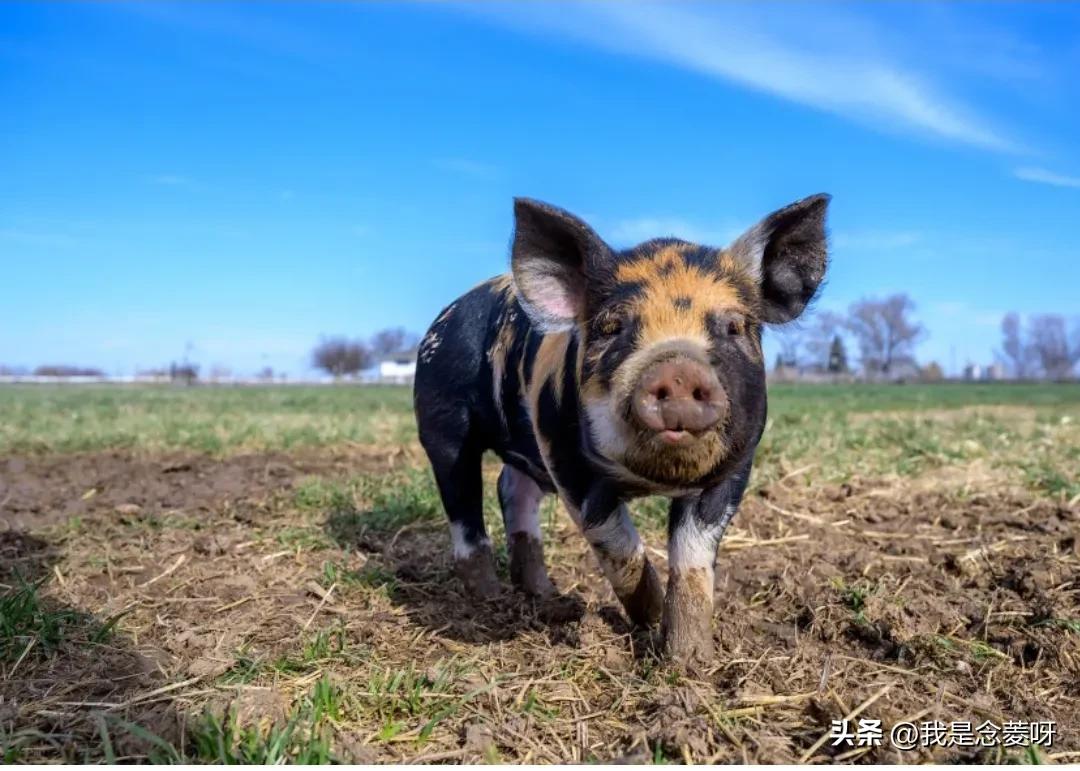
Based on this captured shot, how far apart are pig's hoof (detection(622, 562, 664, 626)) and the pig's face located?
0.72 meters

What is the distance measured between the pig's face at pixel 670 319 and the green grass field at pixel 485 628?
0.95 metres

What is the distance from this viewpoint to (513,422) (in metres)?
4.41

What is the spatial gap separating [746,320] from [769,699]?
4.76 ft

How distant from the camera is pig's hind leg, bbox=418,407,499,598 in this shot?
15.7 feet

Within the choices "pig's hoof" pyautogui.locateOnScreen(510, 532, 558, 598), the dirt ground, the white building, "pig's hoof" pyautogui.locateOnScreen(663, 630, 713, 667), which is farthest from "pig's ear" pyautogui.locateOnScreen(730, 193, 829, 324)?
the white building

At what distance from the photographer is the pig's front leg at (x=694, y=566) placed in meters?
3.63

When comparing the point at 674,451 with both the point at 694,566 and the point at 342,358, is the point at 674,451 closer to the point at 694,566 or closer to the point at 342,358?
the point at 694,566

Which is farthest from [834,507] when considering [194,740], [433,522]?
[194,740]

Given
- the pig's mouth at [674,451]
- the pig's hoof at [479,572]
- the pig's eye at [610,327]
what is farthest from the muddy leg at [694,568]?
the pig's hoof at [479,572]

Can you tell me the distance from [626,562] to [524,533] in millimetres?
1267

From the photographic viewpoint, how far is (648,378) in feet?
9.68

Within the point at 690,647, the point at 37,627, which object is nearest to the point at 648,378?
the point at 690,647

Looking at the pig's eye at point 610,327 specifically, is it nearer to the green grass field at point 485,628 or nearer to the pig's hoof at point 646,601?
the pig's hoof at point 646,601

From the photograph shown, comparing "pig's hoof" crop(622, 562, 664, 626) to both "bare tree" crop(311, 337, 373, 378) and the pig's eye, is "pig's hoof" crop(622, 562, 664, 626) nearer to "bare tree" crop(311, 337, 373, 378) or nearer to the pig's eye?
the pig's eye
